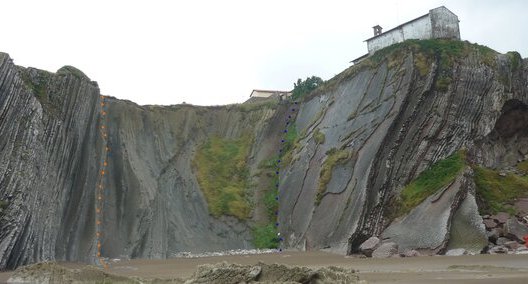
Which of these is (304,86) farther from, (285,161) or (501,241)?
(501,241)

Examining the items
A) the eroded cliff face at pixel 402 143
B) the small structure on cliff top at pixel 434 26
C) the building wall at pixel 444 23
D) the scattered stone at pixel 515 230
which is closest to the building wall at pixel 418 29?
the small structure on cliff top at pixel 434 26

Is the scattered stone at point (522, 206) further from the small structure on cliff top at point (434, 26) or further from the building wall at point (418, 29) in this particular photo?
the building wall at point (418, 29)

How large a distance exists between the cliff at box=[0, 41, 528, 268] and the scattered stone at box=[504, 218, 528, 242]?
1.24 metres

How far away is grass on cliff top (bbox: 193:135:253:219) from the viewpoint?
120 feet

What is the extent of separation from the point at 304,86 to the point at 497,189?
19.8 metres

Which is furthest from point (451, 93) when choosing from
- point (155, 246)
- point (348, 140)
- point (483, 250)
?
point (155, 246)

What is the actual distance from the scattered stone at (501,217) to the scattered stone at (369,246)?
5548 mm

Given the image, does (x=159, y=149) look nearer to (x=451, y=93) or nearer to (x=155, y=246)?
(x=155, y=246)

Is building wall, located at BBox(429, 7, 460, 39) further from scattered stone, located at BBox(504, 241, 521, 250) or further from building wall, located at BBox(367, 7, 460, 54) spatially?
scattered stone, located at BBox(504, 241, 521, 250)

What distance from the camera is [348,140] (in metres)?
31.9

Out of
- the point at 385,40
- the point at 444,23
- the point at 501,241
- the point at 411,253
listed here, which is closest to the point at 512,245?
the point at 501,241

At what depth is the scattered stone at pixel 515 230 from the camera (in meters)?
23.6

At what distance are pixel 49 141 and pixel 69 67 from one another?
634cm

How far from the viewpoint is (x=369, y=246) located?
995 inches
